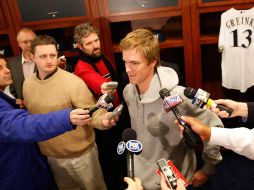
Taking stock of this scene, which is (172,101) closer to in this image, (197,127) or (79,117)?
(197,127)

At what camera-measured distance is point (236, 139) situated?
4.27 feet

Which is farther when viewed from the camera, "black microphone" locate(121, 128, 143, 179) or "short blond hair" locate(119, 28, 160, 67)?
"short blond hair" locate(119, 28, 160, 67)

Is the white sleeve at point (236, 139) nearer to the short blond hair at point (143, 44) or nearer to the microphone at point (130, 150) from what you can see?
the microphone at point (130, 150)

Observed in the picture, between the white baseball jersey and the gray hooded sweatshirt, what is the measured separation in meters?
1.33

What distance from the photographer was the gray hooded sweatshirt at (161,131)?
1488 mm

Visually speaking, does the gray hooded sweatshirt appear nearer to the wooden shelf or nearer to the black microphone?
the black microphone

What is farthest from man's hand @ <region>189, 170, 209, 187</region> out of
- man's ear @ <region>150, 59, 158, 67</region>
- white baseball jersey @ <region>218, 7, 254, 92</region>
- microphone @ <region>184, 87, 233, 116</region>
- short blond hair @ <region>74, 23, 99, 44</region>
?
white baseball jersey @ <region>218, 7, 254, 92</region>

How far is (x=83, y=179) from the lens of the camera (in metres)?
1.95

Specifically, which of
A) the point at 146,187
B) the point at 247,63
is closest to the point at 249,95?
the point at 247,63

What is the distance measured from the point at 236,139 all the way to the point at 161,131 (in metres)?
0.38

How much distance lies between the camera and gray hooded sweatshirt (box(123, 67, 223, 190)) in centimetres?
149

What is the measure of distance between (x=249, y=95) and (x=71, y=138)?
207 cm

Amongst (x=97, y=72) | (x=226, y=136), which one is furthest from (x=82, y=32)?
(x=226, y=136)

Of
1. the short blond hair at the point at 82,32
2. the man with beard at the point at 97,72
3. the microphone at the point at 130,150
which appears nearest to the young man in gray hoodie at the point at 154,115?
the microphone at the point at 130,150
